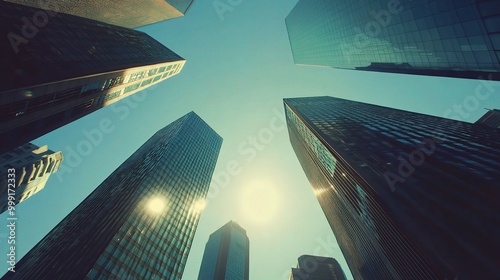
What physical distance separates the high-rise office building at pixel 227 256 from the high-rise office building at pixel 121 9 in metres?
138

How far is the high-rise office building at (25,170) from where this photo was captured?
59725mm

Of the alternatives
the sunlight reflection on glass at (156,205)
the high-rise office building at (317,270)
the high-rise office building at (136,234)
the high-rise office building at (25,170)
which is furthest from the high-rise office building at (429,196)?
the high-rise office building at (317,270)

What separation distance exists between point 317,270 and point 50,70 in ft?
503

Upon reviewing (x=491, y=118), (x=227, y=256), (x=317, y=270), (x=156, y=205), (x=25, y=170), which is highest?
(x=491, y=118)

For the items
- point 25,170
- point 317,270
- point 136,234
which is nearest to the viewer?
point 136,234

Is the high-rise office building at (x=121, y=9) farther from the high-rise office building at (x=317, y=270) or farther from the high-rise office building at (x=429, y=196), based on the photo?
the high-rise office building at (x=317, y=270)

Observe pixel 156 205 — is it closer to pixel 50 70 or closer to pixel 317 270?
pixel 50 70

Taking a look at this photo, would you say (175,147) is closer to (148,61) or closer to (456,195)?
(148,61)

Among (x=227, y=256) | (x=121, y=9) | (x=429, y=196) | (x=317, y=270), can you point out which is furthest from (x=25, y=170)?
(x=317, y=270)

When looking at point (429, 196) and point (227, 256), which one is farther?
point (227, 256)

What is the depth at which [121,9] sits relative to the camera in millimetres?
59375

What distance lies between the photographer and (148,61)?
165 feet

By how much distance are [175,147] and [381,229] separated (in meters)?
81.1

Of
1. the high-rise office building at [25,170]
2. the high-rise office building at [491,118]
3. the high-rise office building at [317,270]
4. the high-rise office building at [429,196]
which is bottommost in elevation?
the high-rise office building at [429,196]
